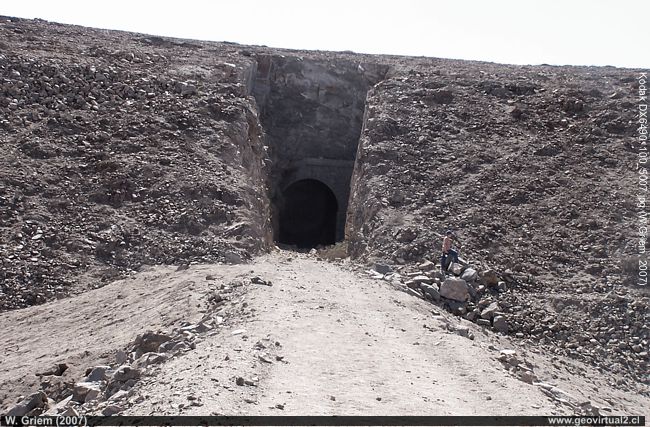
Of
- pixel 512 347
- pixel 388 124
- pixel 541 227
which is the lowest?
pixel 512 347

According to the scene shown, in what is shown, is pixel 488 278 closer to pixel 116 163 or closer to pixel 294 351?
pixel 294 351

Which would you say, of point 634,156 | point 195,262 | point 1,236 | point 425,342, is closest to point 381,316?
point 425,342

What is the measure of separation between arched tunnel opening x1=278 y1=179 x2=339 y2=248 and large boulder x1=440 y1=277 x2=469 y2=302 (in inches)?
344

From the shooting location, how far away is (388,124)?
691 inches

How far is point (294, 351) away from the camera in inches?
321

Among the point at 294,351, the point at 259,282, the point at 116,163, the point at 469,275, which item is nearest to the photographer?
the point at 294,351

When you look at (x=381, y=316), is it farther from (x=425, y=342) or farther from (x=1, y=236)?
(x=1, y=236)

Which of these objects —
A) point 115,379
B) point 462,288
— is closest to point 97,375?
point 115,379

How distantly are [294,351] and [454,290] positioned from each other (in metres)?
4.96

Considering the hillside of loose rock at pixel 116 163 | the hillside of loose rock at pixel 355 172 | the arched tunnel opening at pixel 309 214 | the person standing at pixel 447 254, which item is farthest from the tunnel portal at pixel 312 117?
the person standing at pixel 447 254

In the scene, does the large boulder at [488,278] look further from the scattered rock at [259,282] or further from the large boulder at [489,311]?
the scattered rock at [259,282]

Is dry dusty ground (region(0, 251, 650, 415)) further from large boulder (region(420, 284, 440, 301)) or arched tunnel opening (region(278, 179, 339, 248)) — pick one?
arched tunnel opening (region(278, 179, 339, 248))

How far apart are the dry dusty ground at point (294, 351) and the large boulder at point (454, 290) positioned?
0.55 metres

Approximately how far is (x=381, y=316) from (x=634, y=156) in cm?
900
